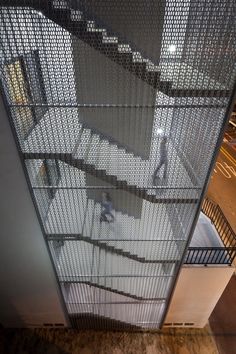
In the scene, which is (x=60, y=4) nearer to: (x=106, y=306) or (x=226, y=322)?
(x=106, y=306)

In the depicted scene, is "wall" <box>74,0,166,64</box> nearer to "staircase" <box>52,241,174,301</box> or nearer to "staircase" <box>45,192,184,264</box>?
"staircase" <box>45,192,184,264</box>

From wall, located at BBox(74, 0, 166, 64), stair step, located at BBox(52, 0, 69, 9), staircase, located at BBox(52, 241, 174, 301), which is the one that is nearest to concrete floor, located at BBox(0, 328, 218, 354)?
staircase, located at BBox(52, 241, 174, 301)

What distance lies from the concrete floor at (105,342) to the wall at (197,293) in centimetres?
44

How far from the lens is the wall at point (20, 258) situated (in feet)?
14.1

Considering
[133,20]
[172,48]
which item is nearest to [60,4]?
[133,20]

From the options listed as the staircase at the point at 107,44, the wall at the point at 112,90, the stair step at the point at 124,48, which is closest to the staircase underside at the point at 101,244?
the wall at the point at 112,90

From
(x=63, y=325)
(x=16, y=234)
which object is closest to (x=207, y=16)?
(x=16, y=234)

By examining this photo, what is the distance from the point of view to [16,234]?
5.27 m

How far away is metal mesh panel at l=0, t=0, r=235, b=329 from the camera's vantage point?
3275 millimetres

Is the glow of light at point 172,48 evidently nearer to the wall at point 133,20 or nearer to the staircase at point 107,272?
the wall at point 133,20

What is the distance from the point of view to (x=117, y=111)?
408cm

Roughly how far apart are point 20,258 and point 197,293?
438cm

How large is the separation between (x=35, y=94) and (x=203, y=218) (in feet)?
18.5

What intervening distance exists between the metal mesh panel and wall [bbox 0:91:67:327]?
21 centimetres
